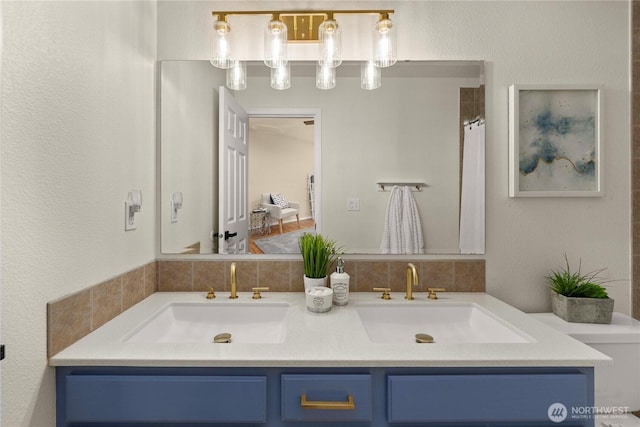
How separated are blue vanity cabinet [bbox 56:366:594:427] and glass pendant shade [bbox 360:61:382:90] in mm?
1200

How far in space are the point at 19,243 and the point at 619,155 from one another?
2.23 meters

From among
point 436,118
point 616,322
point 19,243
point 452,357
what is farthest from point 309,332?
point 616,322

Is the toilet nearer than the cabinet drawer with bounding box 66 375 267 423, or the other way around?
the cabinet drawer with bounding box 66 375 267 423

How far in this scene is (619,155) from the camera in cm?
168


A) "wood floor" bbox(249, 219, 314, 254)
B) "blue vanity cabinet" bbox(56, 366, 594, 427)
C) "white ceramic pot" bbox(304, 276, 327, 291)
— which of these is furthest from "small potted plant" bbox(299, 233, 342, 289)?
"blue vanity cabinet" bbox(56, 366, 594, 427)

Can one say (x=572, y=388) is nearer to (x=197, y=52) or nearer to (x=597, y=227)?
(x=597, y=227)

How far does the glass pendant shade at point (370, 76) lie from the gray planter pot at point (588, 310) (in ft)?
4.00

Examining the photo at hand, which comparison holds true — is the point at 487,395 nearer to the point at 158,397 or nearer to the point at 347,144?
the point at 158,397

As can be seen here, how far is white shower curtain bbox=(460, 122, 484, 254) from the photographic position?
1678 mm

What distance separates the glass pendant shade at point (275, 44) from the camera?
5.28 ft

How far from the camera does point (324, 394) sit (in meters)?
1.00

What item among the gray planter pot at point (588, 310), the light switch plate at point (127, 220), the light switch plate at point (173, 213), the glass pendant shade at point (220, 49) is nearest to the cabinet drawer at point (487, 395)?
the gray planter pot at point (588, 310)

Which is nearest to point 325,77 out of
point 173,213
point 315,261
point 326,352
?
point 315,261

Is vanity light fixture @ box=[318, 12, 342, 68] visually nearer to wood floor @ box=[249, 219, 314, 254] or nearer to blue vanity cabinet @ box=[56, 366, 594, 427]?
wood floor @ box=[249, 219, 314, 254]
